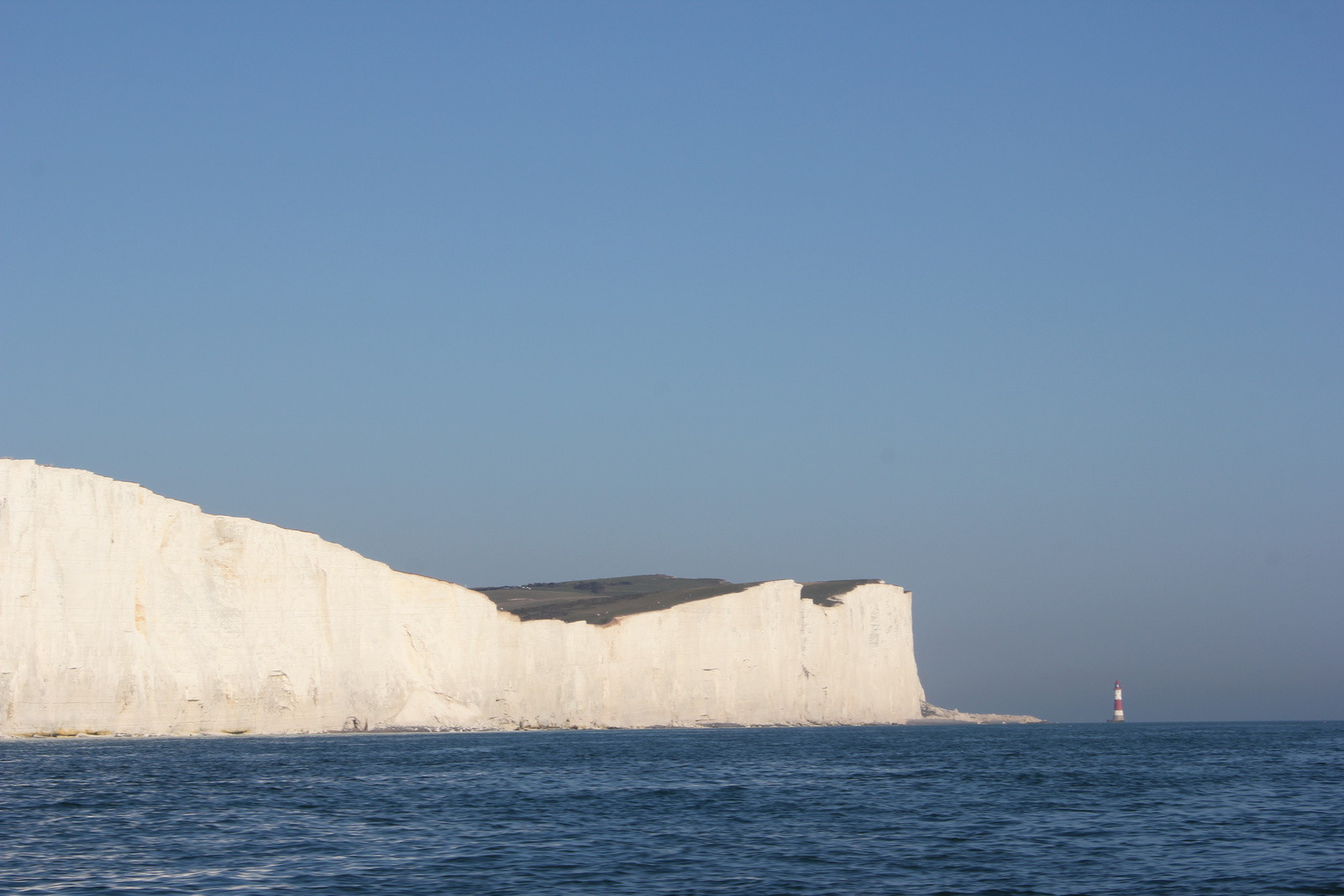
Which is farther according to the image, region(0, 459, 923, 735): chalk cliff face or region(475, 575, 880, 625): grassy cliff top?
region(475, 575, 880, 625): grassy cliff top

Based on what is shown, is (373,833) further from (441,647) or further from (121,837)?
(441,647)

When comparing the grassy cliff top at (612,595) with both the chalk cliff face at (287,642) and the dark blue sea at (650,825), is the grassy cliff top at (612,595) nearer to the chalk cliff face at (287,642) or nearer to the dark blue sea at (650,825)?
the chalk cliff face at (287,642)

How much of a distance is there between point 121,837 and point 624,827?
8068 mm

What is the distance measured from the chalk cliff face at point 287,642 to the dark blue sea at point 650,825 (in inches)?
186

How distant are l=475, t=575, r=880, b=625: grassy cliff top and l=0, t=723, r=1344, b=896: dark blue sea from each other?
3750 centimetres

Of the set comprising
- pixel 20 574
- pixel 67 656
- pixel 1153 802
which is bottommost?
pixel 1153 802

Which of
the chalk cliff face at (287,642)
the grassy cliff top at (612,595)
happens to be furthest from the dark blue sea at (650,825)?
the grassy cliff top at (612,595)

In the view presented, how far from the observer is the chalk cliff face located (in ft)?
140

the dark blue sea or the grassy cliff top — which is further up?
the grassy cliff top

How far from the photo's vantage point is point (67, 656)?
42.4 meters

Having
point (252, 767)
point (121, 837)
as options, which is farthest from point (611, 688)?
point (121, 837)

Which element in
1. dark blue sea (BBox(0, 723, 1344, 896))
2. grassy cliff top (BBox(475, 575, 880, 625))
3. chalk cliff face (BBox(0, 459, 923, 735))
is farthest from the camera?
grassy cliff top (BBox(475, 575, 880, 625))

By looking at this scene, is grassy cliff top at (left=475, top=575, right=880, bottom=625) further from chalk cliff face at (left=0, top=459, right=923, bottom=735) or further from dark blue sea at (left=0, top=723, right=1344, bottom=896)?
dark blue sea at (left=0, top=723, right=1344, bottom=896)

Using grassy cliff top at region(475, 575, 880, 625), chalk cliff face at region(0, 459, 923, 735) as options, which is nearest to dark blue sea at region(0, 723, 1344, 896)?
chalk cliff face at region(0, 459, 923, 735)
